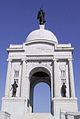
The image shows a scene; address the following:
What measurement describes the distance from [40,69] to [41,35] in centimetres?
568

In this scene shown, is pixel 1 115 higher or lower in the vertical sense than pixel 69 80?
lower

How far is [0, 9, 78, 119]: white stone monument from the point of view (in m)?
31.1

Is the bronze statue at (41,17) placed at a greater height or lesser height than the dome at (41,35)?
greater

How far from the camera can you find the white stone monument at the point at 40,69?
3111cm

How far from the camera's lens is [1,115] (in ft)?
73.8

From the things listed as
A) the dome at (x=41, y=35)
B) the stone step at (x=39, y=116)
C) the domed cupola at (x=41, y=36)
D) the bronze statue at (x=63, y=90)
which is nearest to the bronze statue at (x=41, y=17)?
the domed cupola at (x=41, y=36)

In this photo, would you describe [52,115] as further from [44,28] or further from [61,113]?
[44,28]

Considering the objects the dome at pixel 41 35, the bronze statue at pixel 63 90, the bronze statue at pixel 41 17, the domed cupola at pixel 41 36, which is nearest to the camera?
the bronze statue at pixel 63 90

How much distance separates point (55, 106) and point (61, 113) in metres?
1.85

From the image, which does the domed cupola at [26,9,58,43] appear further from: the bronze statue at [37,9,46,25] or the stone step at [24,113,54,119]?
the stone step at [24,113,54,119]

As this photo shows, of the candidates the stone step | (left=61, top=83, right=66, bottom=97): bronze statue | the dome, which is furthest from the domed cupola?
the stone step

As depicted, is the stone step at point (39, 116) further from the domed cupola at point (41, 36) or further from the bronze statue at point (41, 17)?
the bronze statue at point (41, 17)

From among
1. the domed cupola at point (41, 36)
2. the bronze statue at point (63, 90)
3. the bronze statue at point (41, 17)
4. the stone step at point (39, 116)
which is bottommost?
the stone step at point (39, 116)

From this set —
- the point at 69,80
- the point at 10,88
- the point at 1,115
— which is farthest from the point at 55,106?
the point at 1,115
